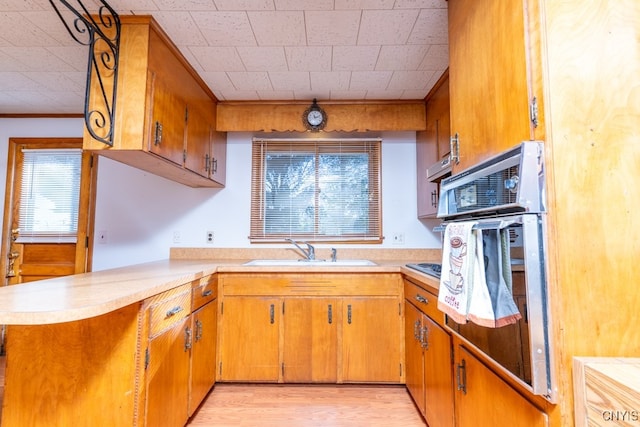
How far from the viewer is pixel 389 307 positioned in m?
2.14

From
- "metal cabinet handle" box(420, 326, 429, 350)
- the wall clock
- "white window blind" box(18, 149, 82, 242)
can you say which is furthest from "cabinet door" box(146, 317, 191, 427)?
"white window blind" box(18, 149, 82, 242)

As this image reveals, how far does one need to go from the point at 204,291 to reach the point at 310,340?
80 cm

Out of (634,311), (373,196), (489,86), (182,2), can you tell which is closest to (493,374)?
(634,311)

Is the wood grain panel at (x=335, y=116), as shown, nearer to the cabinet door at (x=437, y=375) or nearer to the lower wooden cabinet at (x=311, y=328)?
the lower wooden cabinet at (x=311, y=328)

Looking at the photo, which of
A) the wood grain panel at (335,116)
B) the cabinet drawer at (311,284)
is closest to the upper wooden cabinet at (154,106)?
the wood grain panel at (335,116)

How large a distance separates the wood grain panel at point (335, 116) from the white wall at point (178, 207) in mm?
259

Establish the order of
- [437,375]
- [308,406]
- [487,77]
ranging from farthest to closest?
[308,406] → [437,375] → [487,77]

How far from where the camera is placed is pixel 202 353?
189cm

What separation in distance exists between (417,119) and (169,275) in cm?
214

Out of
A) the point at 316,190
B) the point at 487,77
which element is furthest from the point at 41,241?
the point at 487,77

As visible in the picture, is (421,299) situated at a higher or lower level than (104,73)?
lower

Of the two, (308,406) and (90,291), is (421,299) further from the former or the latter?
(90,291)

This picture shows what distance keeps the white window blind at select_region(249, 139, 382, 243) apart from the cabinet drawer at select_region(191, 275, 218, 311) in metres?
0.71

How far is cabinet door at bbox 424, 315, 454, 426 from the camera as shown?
1.42m
